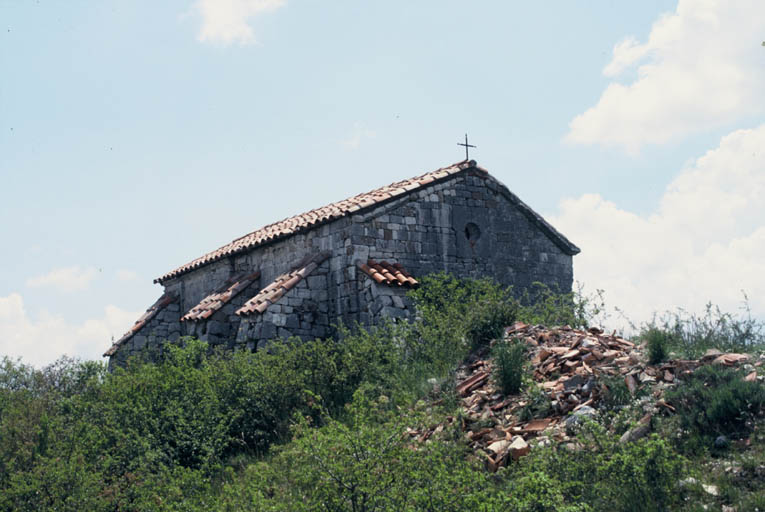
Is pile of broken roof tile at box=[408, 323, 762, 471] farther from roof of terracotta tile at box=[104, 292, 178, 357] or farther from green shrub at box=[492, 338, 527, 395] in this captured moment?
roof of terracotta tile at box=[104, 292, 178, 357]

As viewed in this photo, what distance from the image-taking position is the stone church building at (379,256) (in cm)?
1453

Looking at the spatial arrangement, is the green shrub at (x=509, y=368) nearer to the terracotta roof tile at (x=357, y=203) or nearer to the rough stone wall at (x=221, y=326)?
the terracotta roof tile at (x=357, y=203)

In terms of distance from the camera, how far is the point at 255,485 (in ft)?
24.3

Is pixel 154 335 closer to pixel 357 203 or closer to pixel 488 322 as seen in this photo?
pixel 357 203

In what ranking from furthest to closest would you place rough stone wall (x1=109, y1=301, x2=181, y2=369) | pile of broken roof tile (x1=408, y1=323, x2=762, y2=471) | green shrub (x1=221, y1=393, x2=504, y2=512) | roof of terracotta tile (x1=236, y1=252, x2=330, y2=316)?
rough stone wall (x1=109, y1=301, x2=181, y2=369) < roof of terracotta tile (x1=236, y1=252, x2=330, y2=316) < pile of broken roof tile (x1=408, y1=323, x2=762, y2=471) < green shrub (x1=221, y1=393, x2=504, y2=512)

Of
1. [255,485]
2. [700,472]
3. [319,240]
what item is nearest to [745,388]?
[700,472]

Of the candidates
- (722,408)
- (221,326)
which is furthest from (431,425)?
(221,326)

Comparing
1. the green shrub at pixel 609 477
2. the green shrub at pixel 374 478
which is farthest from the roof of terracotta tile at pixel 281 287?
the green shrub at pixel 609 477

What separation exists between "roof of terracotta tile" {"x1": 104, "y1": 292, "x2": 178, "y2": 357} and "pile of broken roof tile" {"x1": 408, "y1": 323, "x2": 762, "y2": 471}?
13740 mm

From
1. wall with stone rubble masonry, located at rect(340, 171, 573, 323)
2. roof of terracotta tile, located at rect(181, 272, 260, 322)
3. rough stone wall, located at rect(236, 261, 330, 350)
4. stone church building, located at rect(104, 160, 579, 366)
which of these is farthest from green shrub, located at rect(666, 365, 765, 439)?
roof of terracotta tile, located at rect(181, 272, 260, 322)

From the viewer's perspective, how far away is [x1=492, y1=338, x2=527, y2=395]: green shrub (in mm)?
9180

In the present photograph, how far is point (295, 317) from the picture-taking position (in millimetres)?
14820

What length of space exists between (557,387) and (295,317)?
7.22 m

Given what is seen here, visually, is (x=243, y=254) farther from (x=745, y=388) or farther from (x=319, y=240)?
(x=745, y=388)
